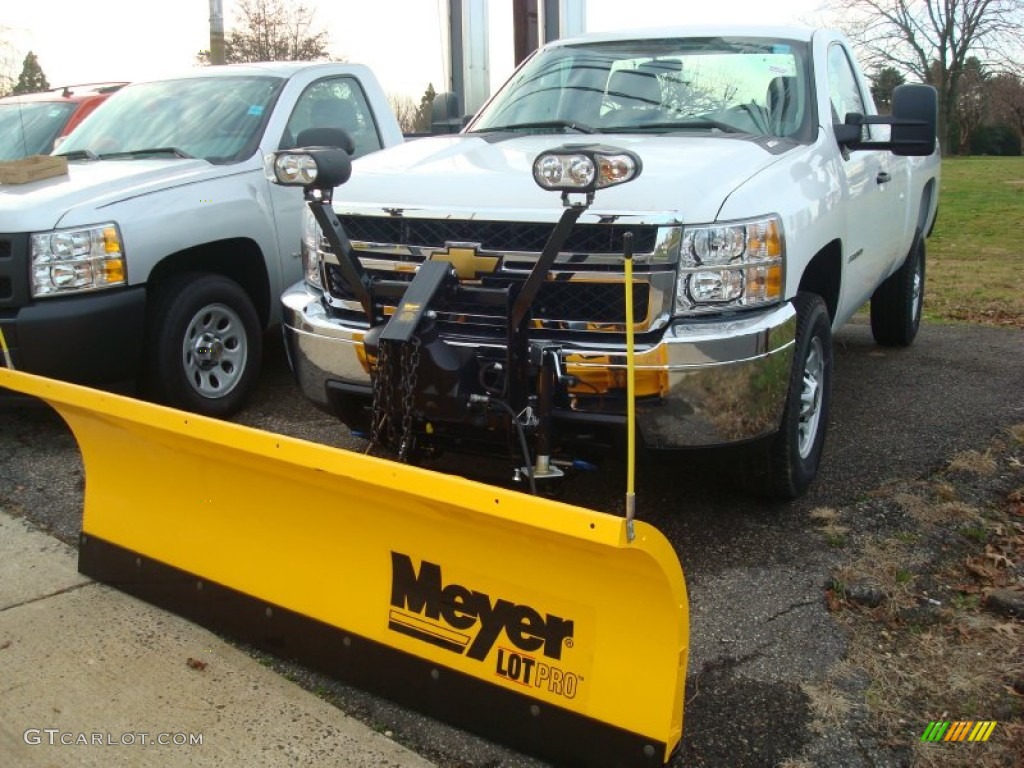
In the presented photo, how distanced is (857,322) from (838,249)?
169 inches

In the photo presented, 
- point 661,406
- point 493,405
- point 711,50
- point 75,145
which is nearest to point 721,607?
point 661,406

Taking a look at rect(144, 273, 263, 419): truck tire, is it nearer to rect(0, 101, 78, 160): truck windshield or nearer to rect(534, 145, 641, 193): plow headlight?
rect(534, 145, 641, 193): plow headlight

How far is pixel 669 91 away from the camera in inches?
187

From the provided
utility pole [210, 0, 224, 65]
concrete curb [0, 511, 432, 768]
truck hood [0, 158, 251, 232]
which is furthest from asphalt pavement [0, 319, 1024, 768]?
utility pole [210, 0, 224, 65]

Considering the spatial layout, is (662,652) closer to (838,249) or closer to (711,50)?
(838,249)

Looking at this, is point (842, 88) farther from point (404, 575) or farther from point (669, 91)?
point (404, 575)

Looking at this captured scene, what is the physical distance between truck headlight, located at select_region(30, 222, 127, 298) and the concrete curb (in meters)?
1.68

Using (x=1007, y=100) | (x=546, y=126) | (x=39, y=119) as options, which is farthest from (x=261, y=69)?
(x=1007, y=100)

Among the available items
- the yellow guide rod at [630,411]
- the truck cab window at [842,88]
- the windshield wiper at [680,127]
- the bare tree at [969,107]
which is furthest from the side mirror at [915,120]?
the bare tree at [969,107]

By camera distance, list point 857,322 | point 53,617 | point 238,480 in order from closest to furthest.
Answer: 1. point 238,480
2. point 53,617
3. point 857,322

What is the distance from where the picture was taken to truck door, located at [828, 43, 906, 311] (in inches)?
190

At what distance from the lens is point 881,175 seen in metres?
5.35

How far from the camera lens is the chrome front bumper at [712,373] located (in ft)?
11.3

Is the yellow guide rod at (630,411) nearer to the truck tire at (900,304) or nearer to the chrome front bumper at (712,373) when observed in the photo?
the chrome front bumper at (712,373)
